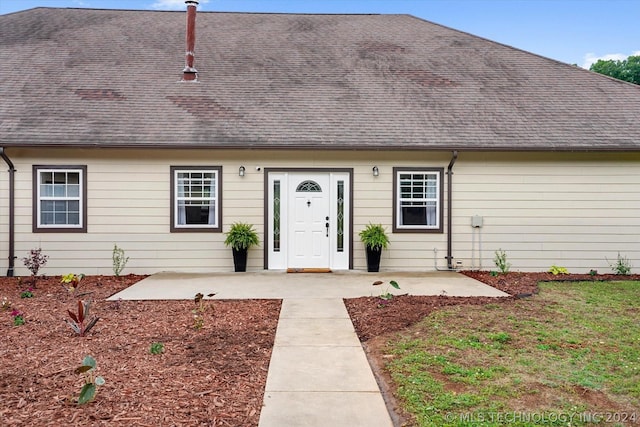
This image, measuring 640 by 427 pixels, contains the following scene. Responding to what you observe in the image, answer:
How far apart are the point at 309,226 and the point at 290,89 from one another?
3563mm

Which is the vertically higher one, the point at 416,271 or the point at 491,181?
the point at 491,181

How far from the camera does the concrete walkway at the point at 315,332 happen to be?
340cm

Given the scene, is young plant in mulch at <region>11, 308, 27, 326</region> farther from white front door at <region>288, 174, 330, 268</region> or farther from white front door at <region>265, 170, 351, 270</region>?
white front door at <region>288, 174, 330, 268</region>

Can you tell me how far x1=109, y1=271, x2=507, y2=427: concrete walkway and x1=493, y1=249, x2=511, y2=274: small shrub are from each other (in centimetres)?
117

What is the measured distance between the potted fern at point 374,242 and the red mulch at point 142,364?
335cm

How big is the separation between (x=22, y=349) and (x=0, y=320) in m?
1.64

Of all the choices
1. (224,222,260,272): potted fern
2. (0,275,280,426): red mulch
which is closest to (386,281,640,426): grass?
(0,275,280,426): red mulch

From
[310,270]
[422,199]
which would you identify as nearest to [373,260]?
[310,270]

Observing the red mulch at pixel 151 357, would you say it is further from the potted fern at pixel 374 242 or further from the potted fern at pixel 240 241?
the potted fern at pixel 240 241

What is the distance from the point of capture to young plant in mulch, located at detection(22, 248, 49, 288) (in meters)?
8.91

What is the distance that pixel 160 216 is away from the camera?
33.2 feet

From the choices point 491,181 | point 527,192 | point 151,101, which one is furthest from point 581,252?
point 151,101

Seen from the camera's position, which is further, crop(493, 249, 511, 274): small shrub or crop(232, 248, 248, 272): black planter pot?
crop(493, 249, 511, 274): small shrub

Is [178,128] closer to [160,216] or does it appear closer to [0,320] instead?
[160,216]
